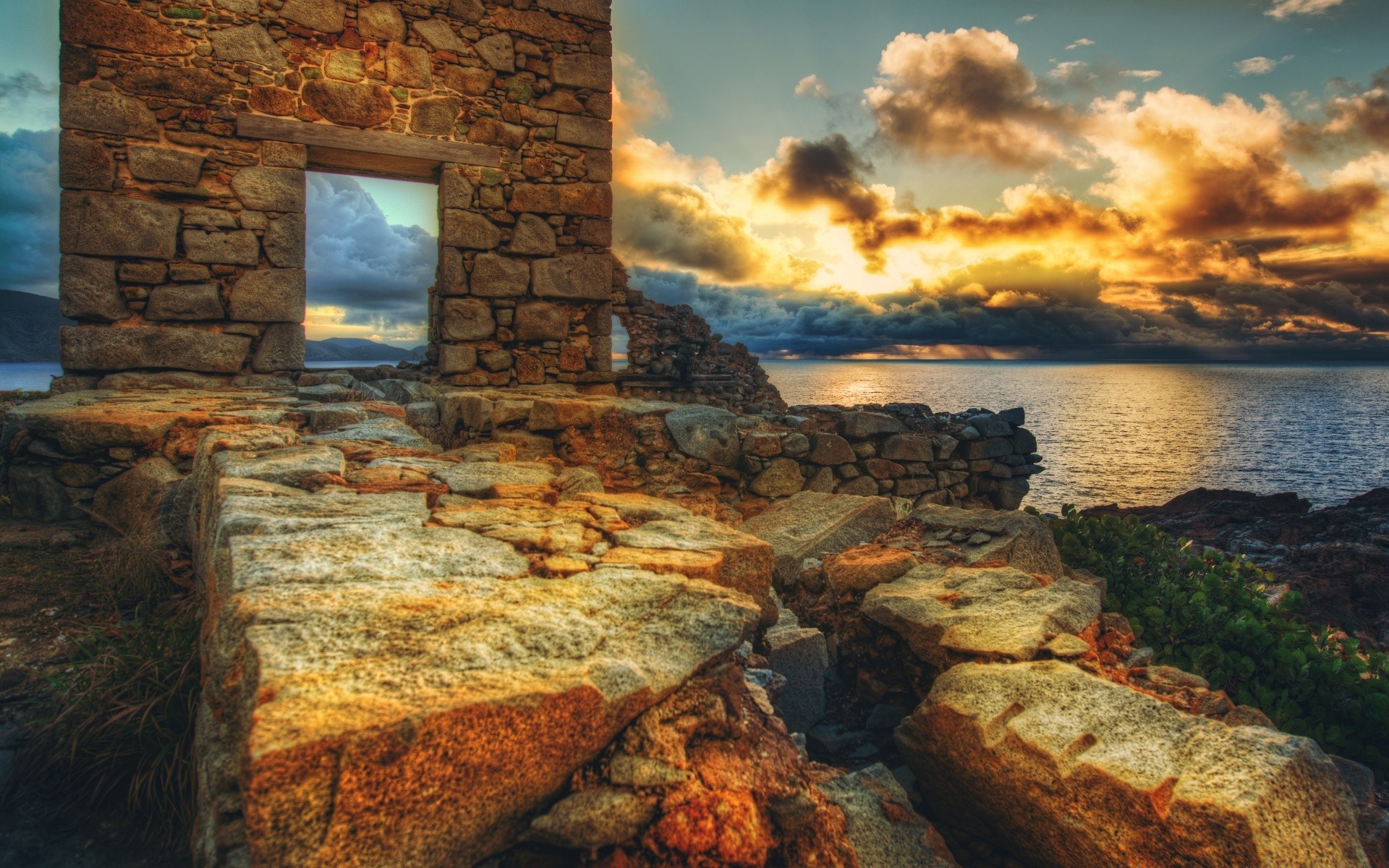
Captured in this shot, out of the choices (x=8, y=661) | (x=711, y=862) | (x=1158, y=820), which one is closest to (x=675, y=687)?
(x=711, y=862)

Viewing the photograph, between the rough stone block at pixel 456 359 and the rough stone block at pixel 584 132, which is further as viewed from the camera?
the rough stone block at pixel 584 132

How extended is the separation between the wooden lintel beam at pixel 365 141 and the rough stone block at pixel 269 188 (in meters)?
0.28

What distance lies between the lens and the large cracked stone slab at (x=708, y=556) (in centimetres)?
198

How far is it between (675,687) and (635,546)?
2.45ft

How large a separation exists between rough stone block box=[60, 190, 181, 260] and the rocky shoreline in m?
9.02

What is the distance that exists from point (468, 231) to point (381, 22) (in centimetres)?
195

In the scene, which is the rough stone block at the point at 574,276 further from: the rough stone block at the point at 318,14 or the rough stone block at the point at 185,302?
the rough stone block at the point at 185,302

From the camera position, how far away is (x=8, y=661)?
7.09ft

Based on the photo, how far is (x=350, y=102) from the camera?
6273 mm

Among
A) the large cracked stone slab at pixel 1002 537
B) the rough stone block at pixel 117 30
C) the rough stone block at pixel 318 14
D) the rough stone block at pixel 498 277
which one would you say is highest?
the rough stone block at pixel 318 14

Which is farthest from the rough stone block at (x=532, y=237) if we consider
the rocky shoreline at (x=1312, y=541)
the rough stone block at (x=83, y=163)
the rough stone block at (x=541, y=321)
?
the rocky shoreline at (x=1312, y=541)

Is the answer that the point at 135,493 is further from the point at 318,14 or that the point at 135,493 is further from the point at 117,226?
the point at 318,14

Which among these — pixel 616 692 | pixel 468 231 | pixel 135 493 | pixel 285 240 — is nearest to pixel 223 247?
pixel 285 240

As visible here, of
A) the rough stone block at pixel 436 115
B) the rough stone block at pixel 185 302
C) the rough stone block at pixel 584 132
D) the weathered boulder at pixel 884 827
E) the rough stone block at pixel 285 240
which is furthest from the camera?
the rough stone block at pixel 584 132
